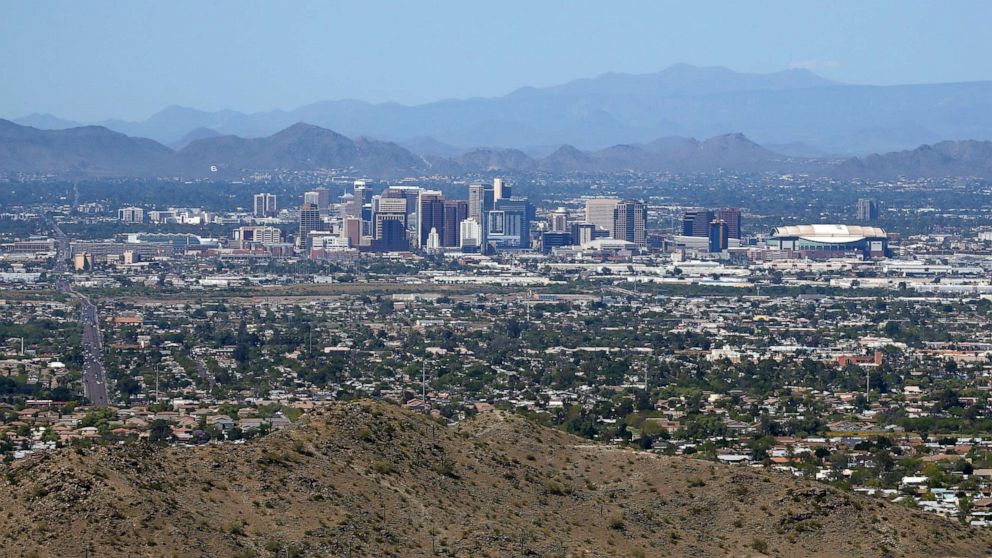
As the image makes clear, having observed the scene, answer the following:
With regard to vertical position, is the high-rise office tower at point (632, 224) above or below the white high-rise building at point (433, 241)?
above

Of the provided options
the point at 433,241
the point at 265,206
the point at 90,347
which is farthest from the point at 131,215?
the point at 90,347

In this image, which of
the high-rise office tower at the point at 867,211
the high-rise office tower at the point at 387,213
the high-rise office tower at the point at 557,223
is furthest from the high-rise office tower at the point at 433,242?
the high-rise office tower at the point at 867,211

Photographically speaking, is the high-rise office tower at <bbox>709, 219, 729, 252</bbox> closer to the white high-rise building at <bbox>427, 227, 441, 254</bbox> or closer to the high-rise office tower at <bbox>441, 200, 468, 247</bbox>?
the high-rise office tower at <bbox>441, 200, 468, 247</bbox>

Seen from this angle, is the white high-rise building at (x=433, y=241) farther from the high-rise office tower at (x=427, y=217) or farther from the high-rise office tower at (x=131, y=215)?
the high-rise office tower at (x=131, y=215)

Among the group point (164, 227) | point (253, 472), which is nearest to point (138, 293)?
point (164, 227)

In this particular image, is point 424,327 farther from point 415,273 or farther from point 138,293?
point 415,273

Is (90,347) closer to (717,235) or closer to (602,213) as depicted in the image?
(717,235)
